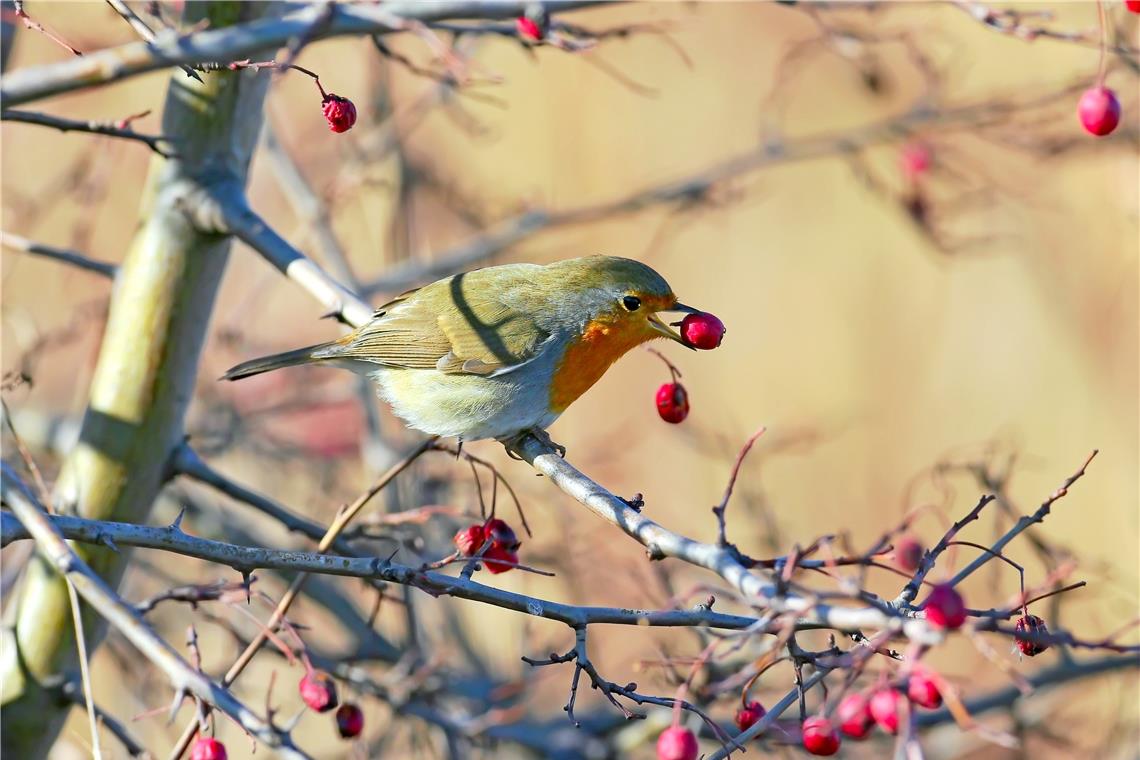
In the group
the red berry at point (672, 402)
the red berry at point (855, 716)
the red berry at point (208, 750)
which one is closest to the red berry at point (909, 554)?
the red berry at point (672, 402)

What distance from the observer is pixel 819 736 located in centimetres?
191

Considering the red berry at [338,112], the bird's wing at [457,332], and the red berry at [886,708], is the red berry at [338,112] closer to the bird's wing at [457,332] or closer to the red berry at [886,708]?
the bird's wing at [457,332]

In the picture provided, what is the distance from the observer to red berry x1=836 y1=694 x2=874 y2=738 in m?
1.71

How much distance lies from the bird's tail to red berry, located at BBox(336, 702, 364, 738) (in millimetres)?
1267

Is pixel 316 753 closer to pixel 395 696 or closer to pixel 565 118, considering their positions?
pixel 395 696

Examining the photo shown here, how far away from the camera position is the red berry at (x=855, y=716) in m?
1.71

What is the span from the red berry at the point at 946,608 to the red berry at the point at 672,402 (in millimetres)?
1389

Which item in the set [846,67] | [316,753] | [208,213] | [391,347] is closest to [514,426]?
[391,347]

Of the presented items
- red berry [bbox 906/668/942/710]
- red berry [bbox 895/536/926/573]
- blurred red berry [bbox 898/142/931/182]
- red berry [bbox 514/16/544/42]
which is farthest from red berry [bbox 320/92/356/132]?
blurred red berry [bbox 898/142/931/182]

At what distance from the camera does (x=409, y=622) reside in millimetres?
4094

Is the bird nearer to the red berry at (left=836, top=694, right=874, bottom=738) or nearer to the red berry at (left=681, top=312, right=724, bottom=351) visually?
the red berry at (left=681, top=312, right=724, bottom=351)

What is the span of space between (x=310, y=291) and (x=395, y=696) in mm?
1302

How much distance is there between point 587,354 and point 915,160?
7.16ft

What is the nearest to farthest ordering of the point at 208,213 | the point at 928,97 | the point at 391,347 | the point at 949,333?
the point at 208,213 < the point at 391,347 < the point at 928,97 < the point at 949,333
